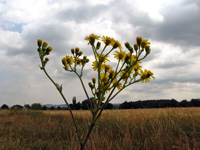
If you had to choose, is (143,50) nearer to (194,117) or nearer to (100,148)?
(100,148)

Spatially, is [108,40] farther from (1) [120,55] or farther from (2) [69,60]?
(2) [69,60]

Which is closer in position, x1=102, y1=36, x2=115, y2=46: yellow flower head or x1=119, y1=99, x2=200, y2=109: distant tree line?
x1=102, y1=36, x2=115, y2=46: yellow flower head

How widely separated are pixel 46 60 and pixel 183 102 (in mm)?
37048

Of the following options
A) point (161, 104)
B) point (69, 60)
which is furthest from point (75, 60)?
point (161, 104)

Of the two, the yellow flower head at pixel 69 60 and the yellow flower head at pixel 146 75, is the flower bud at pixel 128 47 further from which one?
the yellow flower head at pixel 69 60

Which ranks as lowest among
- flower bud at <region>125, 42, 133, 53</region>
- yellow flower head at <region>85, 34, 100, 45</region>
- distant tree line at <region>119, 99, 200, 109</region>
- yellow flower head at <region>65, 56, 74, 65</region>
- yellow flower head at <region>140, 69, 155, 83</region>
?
distant tree line at <region>119, 99, 200, 109</region>

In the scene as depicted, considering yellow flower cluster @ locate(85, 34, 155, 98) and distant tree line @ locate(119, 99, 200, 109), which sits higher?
yellow flower cluster @ locate(85, 34, 155, 98)

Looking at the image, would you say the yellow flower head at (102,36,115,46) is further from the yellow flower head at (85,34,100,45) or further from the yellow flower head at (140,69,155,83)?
the yellow flower head at (140,69,155,83)

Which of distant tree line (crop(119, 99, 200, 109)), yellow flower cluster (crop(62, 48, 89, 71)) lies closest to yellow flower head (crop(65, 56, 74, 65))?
yellow flower cluster (crop(62, 48, 89, 71))

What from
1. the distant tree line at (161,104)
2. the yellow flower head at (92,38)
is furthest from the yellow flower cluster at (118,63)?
the distant tree line at (161,104)

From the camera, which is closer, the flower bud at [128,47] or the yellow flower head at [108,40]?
the flower bud at [128,47]

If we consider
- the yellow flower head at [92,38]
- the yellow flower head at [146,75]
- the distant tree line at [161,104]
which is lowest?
the distant tree line at [161,104]

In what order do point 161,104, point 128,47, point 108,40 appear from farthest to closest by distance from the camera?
point 161,104, point 108,40, point 128,47

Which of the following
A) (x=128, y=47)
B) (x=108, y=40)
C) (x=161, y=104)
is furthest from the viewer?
(x=161, y=104)
